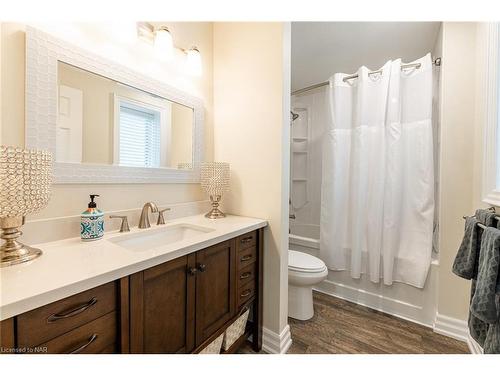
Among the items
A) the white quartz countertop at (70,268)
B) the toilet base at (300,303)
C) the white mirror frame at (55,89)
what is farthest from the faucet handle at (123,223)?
the toilet base at (300,303)

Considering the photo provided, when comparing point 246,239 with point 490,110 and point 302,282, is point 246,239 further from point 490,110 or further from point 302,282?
point 490,110

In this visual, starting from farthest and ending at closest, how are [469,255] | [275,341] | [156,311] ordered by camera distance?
[275,341], [469,255], [156,311]

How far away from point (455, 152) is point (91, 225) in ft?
7.12

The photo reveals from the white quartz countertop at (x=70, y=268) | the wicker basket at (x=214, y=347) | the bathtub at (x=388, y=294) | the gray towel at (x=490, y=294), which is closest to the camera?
the white quartz countertop at (x=70, y=268)

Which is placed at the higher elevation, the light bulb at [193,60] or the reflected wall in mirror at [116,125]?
the light bulb at [193,60]

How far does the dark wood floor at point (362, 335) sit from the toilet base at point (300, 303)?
0.04m

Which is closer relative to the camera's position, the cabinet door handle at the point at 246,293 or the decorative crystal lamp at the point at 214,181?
the cabinet door handle at the point at 246,293

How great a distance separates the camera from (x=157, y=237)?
1.18 metres

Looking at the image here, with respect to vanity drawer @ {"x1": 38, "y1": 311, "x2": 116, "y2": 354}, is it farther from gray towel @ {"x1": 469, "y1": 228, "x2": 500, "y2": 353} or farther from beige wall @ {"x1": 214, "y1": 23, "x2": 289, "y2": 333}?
gray towel @ {"x1": 469, "y1": 228, "x2": 500, "y2": 353}

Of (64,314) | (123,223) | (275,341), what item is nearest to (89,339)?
(64,314)

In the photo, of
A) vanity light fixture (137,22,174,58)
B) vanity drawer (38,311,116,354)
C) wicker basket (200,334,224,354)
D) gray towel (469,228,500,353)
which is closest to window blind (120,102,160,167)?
vanity light fixture (137,22,174,58)

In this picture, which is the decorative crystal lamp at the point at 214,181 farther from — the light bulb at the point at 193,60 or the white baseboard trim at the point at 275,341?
the white baseboard trim at the point at 275,341

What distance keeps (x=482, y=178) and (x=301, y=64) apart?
1.78 m

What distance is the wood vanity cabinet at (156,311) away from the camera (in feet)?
1.77
